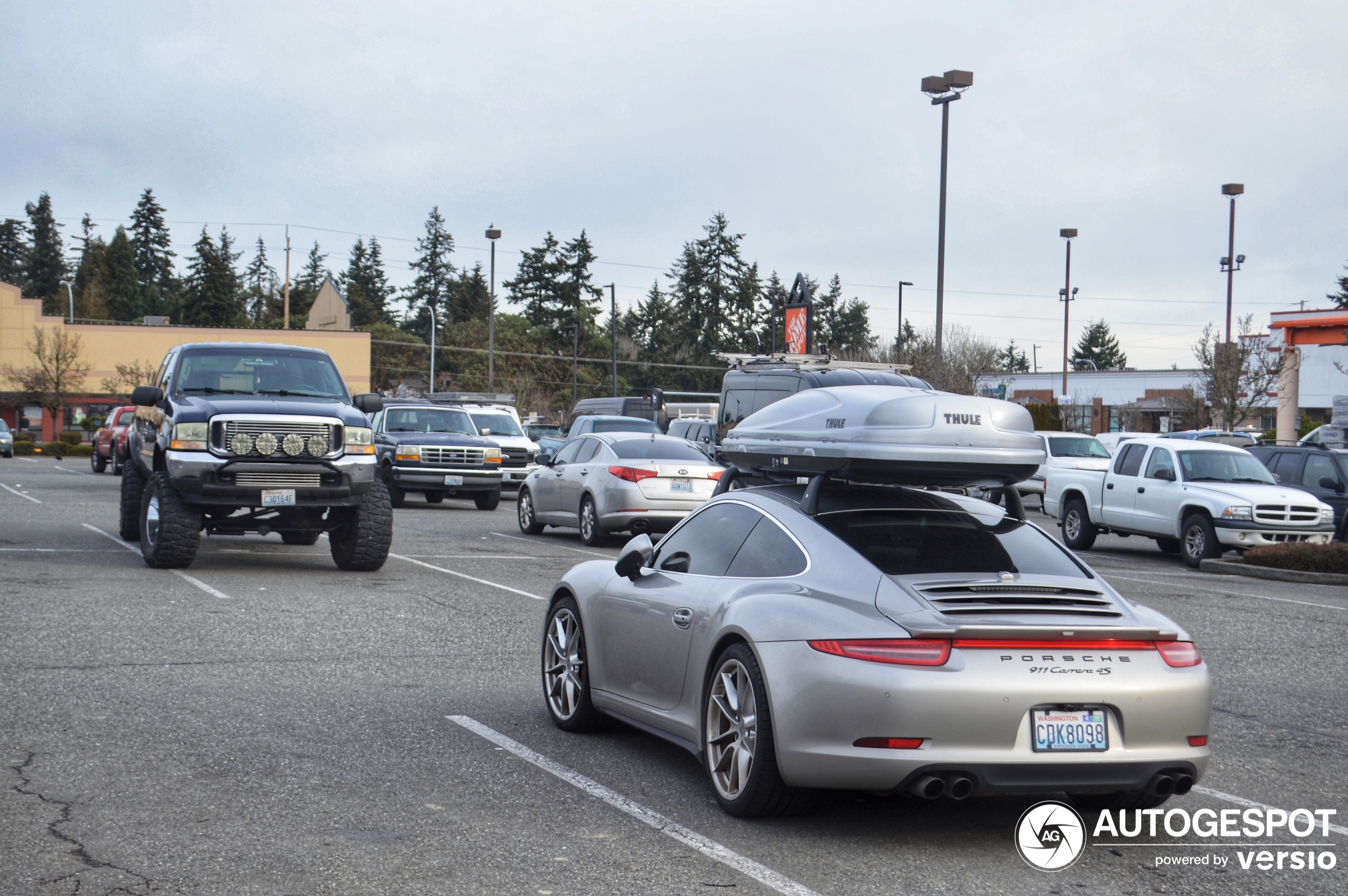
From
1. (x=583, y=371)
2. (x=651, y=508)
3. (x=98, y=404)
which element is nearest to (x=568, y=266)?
(x=583, y=371)

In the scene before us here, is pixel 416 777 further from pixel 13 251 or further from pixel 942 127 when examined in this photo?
pixel 13 251

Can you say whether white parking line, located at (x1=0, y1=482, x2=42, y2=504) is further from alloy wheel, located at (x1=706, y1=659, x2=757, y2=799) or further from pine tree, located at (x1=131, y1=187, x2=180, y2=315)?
pine tree, located at (x1=131, y1=187, x2=180, y2=315)

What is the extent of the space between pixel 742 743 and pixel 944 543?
1.22 m

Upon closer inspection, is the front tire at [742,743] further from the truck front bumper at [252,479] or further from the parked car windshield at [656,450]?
the parked car windshield at [656,450]

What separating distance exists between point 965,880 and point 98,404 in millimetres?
78435

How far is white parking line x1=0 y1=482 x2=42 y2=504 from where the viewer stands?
78.8ft

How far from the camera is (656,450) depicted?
18359mm

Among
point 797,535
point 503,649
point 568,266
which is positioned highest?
point 568,266

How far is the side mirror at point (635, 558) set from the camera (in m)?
6.63

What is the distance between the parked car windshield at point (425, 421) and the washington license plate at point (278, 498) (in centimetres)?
1256

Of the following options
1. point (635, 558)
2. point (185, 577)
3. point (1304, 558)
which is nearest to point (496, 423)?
point (185, 577)

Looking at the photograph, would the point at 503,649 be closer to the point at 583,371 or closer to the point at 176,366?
the point at 176,366

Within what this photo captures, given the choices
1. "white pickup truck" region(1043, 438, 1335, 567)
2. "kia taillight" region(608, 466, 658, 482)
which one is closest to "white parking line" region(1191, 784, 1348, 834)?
"kia taillight" region(608, 466, 658, 482)

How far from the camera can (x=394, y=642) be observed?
A: 32.3ft
